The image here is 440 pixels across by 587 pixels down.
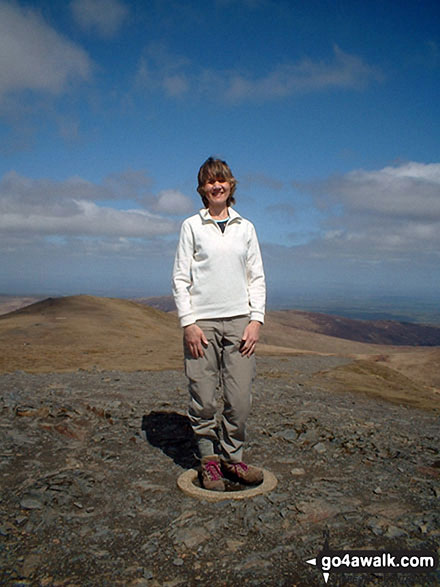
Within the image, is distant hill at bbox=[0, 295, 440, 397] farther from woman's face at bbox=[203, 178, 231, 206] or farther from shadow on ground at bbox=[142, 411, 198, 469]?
woman's face at bbox=[203, 178, 231, 206]

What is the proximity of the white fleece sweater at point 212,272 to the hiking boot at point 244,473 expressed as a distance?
58.7 inches

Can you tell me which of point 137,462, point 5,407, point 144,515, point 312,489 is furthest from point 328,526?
point 5,407

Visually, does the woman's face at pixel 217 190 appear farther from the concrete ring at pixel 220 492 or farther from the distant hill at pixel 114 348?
the distant hill at pixel 114 348

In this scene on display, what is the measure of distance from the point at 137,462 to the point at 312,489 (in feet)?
6.69

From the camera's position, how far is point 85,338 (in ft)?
61.7

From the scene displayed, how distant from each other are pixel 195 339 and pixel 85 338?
15.7 meters

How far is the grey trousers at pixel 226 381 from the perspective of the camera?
14.0ft

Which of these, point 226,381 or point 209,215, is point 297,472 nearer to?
point 226,381

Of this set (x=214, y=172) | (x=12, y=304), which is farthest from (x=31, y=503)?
(x=12, y=304)

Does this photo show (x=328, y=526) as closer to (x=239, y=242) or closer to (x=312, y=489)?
(x=312, y=489)

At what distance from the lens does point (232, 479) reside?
4.51 m

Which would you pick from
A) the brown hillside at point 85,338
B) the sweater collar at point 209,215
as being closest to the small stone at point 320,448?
the sweater collar at point 209,215

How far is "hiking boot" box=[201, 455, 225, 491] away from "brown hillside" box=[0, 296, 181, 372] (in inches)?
357

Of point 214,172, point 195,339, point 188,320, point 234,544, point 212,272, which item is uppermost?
point 214,172
